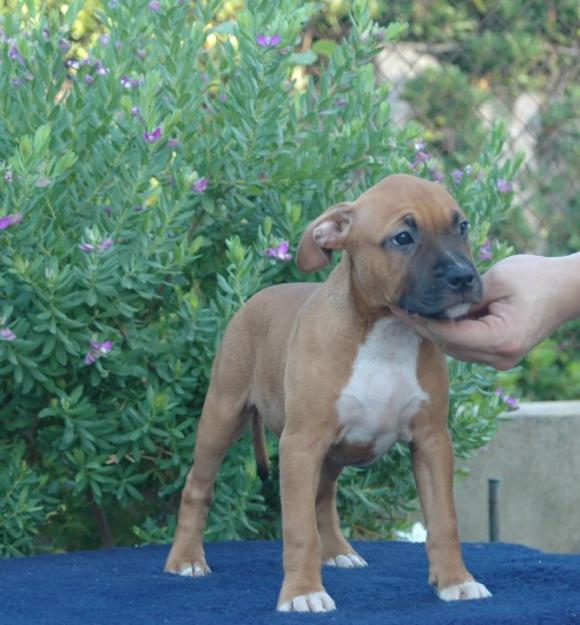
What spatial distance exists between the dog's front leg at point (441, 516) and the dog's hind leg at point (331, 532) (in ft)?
1.96

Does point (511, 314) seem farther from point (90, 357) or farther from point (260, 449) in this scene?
point (90, 357)

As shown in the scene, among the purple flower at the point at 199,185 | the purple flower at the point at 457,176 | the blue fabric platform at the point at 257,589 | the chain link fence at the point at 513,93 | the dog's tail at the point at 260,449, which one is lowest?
the blue fabric platform at the point at 257,589

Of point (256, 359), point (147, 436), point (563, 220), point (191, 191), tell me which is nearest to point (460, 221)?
point (256, 359)

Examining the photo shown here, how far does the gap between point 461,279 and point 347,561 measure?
4.27 feet

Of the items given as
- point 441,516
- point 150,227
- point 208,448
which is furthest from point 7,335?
point 441,516

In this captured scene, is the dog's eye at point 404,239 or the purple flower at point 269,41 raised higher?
the purple flower at point 269,41

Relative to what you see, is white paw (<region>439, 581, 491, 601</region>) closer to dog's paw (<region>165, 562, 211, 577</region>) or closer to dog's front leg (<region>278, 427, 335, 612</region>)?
dog's front leg (<region>278, 427, 335, 612</region>)

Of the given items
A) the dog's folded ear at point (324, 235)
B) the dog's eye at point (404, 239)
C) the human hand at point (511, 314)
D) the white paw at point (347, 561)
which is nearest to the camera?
the human hand at point (511, 314)

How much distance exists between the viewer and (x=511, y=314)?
3613 millimetres

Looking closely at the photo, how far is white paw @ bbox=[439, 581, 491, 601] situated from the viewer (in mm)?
3631

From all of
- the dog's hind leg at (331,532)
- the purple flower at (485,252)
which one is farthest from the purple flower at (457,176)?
the dog's hind leg at (331,532)

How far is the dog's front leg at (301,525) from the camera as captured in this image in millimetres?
3586

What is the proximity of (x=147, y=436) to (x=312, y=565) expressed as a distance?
1.27 meters

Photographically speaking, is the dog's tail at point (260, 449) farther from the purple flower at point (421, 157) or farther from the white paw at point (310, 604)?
the purple flower at point (421, 157)
